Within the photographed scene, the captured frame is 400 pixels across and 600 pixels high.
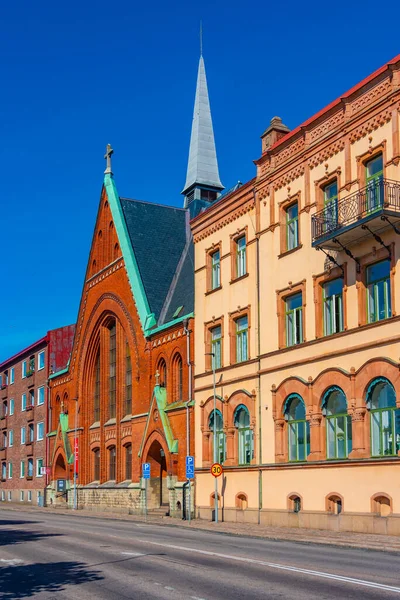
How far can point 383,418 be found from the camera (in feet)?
88.4

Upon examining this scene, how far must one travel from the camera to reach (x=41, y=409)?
6756cm

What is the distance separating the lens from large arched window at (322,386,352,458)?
2869 cm

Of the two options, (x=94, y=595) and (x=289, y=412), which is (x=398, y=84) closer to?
(x=289, y=412)

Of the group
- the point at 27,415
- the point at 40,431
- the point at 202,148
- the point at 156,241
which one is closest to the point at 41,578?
the point at 156,241

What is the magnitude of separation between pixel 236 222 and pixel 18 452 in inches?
1650

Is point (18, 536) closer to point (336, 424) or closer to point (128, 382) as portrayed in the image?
point (336, 424)

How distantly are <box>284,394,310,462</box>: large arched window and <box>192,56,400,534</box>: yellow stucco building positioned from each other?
67 millimetres

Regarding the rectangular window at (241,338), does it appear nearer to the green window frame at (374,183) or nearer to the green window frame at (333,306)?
the green window frame at (333,306)

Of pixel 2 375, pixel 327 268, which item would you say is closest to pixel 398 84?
pixel 327 268

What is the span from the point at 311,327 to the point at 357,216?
5083 mm

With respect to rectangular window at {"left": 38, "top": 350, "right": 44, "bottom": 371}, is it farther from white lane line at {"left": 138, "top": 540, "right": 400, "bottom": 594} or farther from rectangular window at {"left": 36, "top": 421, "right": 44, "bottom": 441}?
white lane line at {"left": 138, "top": 540, "right": 400, "bottom": 594}

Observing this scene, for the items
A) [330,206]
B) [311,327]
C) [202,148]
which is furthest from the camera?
[202,148]

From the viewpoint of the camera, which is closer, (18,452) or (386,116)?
(386,116)

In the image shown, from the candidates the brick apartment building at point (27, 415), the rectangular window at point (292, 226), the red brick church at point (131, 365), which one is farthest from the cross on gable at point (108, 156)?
the rectangular window at point (292, 226)
